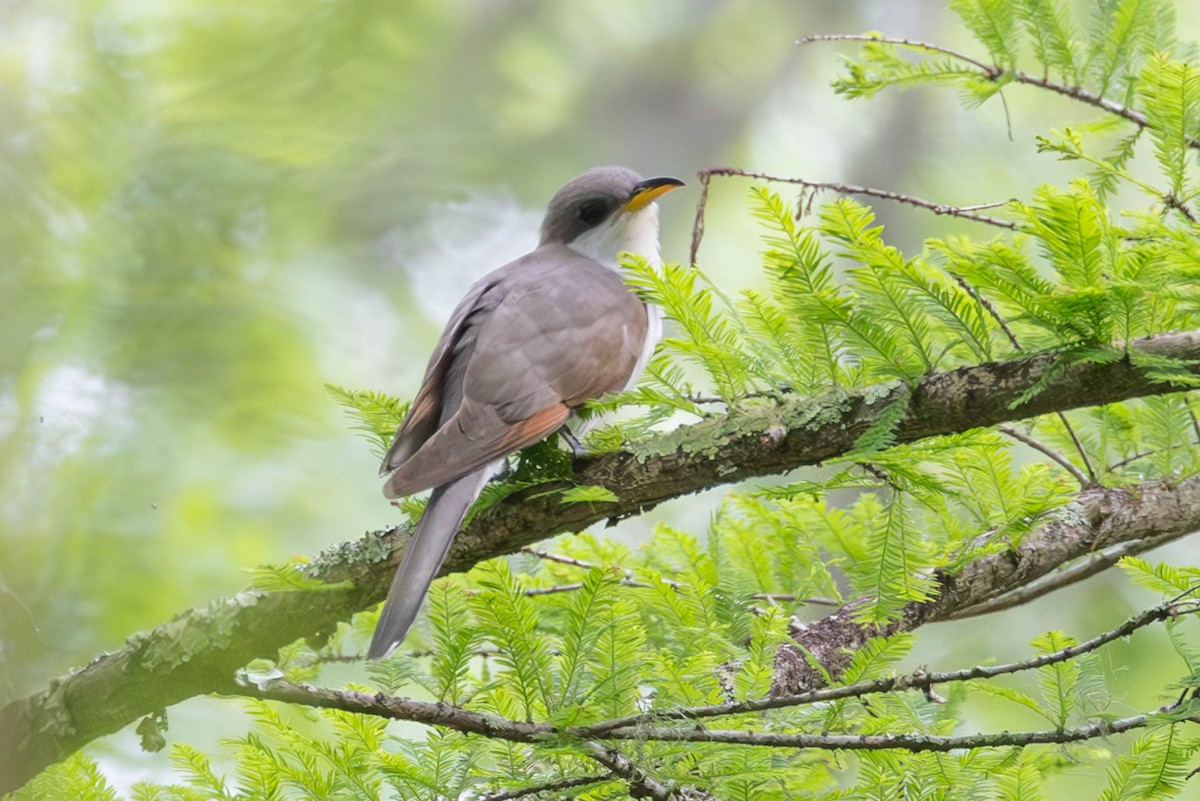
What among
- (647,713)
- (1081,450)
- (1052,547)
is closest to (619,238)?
(1081,450)

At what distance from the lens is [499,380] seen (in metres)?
3.04

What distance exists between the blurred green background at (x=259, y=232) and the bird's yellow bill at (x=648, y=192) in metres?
1.20

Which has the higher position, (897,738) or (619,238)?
(619,238)

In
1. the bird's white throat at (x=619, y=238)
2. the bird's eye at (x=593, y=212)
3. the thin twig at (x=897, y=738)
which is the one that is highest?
the bird's eye at (x=593, y=212)

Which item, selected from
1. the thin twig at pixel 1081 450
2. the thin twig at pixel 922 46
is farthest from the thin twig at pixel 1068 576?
the thin twig at pixel 922 46

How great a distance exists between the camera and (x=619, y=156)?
27.6 ft

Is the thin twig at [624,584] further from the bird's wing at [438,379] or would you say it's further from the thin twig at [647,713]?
the thin twig at [647,713]

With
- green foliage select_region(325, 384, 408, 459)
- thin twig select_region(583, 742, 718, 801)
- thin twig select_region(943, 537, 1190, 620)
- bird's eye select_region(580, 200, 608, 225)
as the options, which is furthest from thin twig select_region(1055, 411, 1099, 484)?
bird's eye select_region(580, 200, 608, 225)

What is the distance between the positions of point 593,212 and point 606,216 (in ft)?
0.20

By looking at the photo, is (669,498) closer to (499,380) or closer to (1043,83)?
(499,380)

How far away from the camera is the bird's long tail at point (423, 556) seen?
2.34 metres

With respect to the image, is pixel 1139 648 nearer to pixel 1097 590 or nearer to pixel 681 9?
pixel 1097 590

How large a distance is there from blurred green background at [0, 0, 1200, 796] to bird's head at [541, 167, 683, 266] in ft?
3.16

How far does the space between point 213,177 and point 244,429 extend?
942 millimetres
